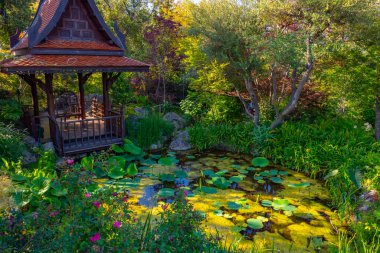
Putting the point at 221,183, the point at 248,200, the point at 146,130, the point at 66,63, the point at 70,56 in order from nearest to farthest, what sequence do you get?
the point at 248,200, the point at 221,183, the point at 66,63, the point at 70,56, the point at 146,130

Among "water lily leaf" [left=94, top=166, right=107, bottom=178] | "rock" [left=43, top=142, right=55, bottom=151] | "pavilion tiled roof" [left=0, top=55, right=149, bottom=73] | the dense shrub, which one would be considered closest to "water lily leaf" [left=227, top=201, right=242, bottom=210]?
"water lily leaf" [left=94, top=166, right=107, bottom=178]

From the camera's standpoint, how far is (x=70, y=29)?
8891 millimetres

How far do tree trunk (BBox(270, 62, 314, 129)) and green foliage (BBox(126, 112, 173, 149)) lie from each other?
4151 mm

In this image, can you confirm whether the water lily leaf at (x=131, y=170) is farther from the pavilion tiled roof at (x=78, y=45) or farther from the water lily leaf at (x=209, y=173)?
the pavilion tiled roof at (x=78, y=45)

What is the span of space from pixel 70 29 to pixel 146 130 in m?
4.21

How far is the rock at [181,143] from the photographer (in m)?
10.3

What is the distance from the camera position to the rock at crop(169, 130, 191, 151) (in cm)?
1027

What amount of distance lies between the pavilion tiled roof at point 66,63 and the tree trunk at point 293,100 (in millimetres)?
4894

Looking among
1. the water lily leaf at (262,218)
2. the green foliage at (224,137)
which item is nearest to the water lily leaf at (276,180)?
the water lily leaf at (262,218)

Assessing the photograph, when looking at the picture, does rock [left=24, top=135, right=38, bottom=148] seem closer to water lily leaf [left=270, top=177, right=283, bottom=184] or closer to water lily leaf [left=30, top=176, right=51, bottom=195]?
water lily leaf [left=30, top=176, right=51, bottom=195]

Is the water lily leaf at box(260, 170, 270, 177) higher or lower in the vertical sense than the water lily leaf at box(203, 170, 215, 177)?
lower

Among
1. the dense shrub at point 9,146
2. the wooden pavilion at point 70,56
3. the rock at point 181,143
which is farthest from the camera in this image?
the rock at point 181,143

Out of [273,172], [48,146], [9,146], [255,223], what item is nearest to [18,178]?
[9,146]

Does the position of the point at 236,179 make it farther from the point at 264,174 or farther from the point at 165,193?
the point at 165,193
